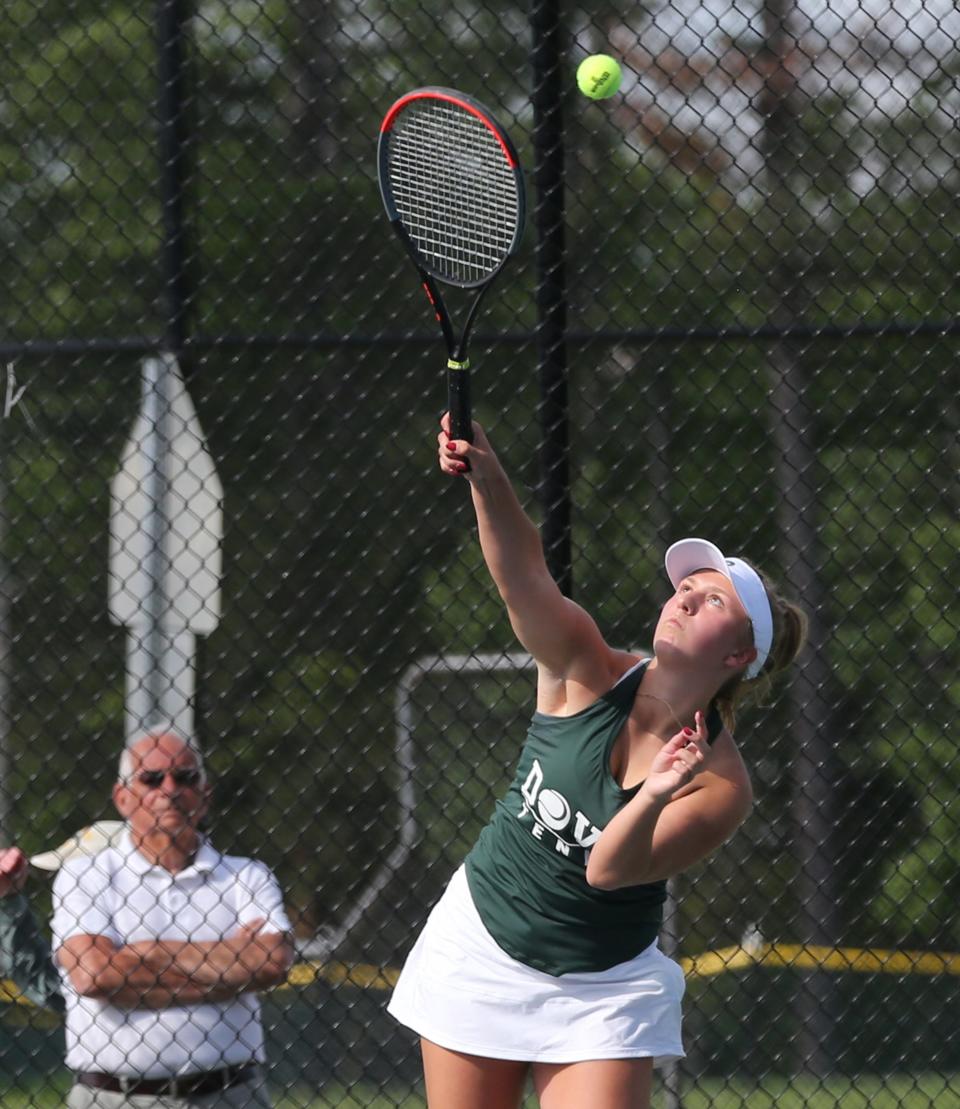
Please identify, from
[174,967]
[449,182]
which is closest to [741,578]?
[449,182]

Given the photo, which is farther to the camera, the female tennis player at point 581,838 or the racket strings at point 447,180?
the racket strings at point 447,180

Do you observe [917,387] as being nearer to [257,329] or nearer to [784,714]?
[784,714]

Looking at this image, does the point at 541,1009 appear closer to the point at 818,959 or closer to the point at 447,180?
the point at 447,180

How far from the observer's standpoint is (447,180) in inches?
122

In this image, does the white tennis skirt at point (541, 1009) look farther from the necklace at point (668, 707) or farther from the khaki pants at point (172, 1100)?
the khaki pants at point (172, 1100)

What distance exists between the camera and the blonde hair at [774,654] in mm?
2658

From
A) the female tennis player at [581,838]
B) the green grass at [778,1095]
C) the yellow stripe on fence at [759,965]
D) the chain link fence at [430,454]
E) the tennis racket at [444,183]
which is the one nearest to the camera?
the female tennis player at [581,838]

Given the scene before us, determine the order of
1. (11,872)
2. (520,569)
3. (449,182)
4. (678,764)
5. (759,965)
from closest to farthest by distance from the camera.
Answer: (678,764) < (520,569) < (449,182) < (11,872) < (759,965)

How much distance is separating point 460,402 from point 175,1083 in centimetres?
172

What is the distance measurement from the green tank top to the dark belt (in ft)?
Answer: 3.56

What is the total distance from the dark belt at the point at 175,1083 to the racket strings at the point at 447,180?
5.48ft

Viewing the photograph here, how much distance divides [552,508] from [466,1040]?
1312 millimetres

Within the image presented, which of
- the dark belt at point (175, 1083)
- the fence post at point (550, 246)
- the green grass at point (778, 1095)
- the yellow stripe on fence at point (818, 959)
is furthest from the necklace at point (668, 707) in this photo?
the green grass at point (778, 1095)

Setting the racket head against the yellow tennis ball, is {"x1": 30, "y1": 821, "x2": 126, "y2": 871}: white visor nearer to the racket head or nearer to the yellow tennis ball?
the racket head
